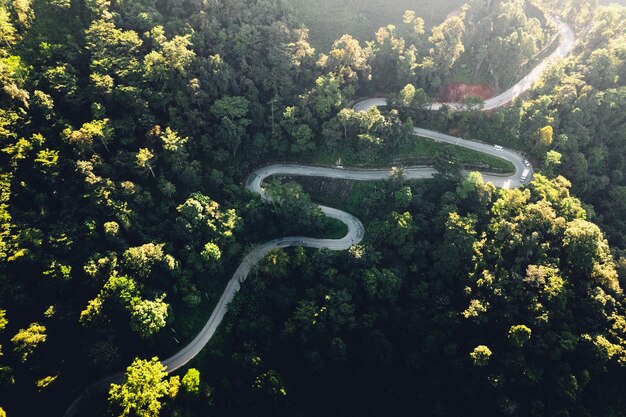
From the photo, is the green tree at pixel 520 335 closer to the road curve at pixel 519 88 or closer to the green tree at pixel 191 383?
the green tree at pixel 191 383

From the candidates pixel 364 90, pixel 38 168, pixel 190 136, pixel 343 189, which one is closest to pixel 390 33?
pixel 364 90

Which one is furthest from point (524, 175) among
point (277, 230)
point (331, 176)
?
point (277, 230)

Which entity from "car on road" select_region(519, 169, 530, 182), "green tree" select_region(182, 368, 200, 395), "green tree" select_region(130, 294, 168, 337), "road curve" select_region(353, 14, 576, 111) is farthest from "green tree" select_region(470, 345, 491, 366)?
"road curve" select_region(353, 14, 576, 111)

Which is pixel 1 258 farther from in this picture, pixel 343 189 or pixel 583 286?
pixel 583 286

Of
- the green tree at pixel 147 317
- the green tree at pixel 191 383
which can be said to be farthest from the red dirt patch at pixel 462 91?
the green tree at pixel 191 383

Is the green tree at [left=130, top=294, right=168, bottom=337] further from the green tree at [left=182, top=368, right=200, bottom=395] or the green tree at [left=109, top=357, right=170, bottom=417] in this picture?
the green tree at [left=182, top=368, right=200, bottom=395]

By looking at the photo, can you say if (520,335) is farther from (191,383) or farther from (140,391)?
(140,391)
